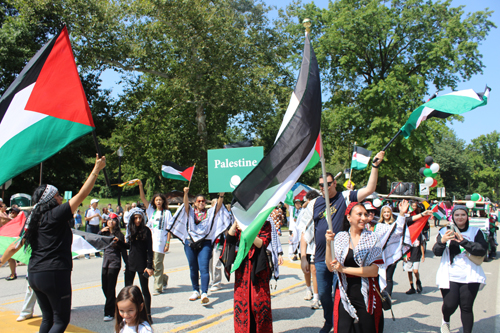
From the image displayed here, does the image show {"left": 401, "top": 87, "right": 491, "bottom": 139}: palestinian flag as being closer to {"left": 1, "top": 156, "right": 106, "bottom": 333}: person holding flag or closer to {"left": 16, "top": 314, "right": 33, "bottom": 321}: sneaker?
{"left": 1, "top": 156, "right": 106, "bottom": 333}: person holding flag

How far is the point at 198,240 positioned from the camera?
7344 millimetres

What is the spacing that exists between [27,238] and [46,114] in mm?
1324

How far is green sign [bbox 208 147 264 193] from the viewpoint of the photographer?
24.0ft

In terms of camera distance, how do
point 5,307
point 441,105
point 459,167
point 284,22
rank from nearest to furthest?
point 441,105
point 5,307
point 284,22
point 459,167

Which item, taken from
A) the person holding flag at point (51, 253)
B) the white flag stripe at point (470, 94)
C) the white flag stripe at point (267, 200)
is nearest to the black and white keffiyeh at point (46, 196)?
the person holding flag at point (51, 253)

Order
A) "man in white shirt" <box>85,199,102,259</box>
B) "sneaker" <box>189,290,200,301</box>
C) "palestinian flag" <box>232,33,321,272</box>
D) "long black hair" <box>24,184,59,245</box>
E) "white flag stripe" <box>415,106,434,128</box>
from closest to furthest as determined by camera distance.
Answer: "palestinian flag" <box>232,33,321,272</box> < "long black hair" <box>24,184,59,245</box> < "white flag stripe" <box>415,106,434,128</box> < "sneaker" <box>189,290,200,301</box> < "man in white shirt" <box>85,199,102,259</box>

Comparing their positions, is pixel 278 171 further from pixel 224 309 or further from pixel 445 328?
pixel 224 309

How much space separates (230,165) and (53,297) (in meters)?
3.93

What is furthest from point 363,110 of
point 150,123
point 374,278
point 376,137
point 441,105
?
point 374,278

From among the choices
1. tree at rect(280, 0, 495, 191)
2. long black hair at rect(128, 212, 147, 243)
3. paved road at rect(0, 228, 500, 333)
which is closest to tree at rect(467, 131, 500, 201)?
tree at rect(280, 0, 495, 191)

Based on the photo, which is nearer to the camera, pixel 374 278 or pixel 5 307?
pixel 374 278

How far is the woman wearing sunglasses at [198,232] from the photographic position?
7.25 meters

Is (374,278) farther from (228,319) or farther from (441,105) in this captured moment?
(228,319)

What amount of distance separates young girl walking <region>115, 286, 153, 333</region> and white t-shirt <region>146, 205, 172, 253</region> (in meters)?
4.43
